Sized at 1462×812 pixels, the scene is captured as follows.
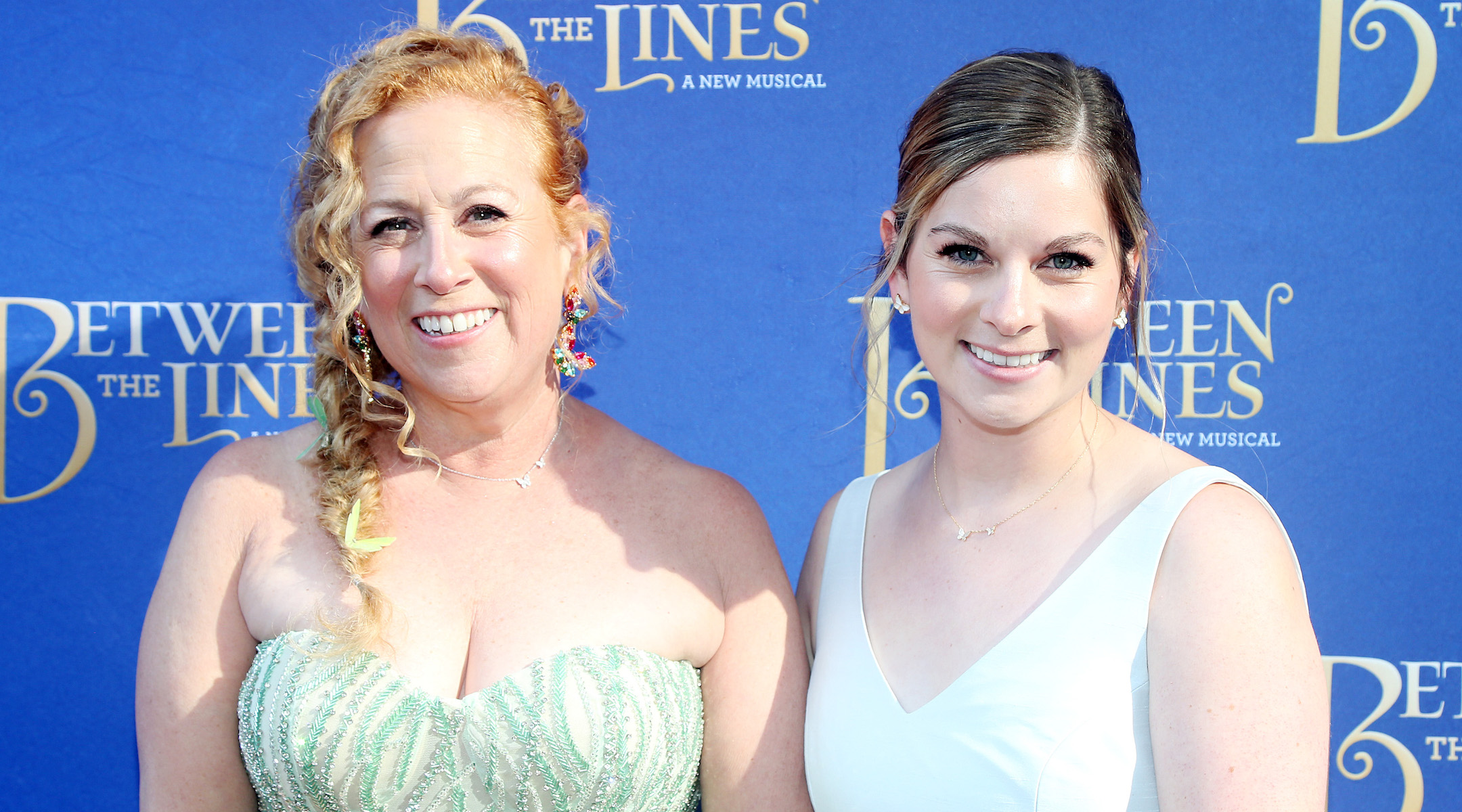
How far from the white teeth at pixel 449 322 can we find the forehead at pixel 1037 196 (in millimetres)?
772

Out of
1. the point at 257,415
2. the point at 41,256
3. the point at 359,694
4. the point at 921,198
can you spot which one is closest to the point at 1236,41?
the point at 921,198

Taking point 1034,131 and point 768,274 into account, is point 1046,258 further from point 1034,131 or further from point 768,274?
point 768,274

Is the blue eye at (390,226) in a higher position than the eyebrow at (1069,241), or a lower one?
higher

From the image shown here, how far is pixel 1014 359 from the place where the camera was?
1.45 meters

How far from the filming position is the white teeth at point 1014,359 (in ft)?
4.77

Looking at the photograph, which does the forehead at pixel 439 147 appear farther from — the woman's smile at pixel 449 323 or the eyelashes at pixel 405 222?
the woman's smile at pixel 449 323

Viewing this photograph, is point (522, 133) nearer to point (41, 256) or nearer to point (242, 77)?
point (242, 77)

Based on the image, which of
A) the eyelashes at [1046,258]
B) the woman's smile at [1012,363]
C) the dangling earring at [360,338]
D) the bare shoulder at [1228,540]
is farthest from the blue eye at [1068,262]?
the dangling earring at [360,338]

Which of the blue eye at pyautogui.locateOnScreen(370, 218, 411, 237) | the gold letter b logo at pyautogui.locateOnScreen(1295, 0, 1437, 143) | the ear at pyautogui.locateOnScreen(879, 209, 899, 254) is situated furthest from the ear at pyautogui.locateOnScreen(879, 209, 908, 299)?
the gold letter b logo at pyautogui.locateOnScreen(1295, 0, 1437, 143)

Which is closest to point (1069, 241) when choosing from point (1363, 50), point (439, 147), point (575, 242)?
point (575, 242)

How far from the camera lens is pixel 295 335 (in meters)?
2.40

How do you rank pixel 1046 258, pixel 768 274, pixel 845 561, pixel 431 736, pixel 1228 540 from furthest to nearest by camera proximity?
pixel 768 274
pixel 845 561
pixel 431 736
pixel 1046 258
pixel 1228 540

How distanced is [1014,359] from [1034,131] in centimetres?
32

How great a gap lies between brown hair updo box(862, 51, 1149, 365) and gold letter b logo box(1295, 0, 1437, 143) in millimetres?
1013
